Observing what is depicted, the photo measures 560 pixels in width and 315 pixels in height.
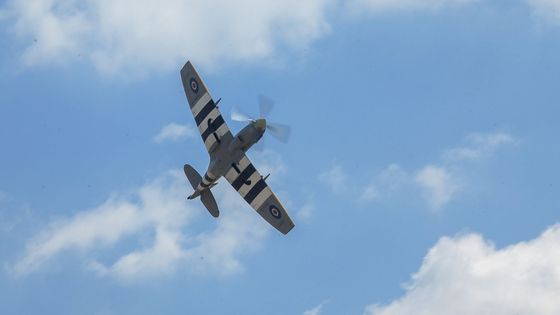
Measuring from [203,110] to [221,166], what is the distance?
5861 mm

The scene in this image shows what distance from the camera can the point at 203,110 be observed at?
11088 cm

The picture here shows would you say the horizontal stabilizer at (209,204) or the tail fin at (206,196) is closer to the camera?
the tail fin at (206,196)

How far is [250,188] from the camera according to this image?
111125mm

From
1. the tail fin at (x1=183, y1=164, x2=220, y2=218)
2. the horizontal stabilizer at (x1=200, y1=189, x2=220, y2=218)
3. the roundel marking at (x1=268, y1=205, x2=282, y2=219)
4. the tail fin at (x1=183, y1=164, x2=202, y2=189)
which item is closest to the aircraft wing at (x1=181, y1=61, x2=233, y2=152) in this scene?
the tail fin at (x1=183, y1=164, x2=202, y2=189)

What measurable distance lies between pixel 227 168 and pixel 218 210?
5.78 metres

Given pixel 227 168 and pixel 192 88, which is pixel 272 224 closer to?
pixel 227 168

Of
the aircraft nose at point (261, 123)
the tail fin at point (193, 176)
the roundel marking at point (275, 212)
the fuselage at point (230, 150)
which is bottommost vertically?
the roundel marking at point (275, 212)

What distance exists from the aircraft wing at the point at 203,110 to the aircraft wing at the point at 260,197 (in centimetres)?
385

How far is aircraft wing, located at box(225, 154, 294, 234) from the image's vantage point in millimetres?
110250

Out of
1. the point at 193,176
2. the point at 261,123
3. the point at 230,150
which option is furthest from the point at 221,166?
the point at 261,123

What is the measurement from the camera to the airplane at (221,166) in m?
108

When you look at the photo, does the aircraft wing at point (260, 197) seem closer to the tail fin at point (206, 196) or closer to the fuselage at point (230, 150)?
the fuselage at point (230, 150)

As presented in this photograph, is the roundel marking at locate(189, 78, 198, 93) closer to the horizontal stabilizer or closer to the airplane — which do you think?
the airplane

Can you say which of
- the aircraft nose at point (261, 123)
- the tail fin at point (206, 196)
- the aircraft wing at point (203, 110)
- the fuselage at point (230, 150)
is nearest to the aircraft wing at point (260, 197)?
the fuselage at point (230, 150)
